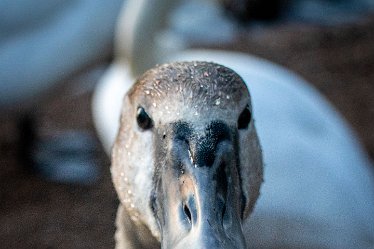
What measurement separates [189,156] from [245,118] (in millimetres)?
263

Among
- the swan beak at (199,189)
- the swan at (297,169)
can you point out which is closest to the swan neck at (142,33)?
the swan at (297,169)

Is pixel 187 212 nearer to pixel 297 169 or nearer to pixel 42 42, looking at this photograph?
pixel 297 169

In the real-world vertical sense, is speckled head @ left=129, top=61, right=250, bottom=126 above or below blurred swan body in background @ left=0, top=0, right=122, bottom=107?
below

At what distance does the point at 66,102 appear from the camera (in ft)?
20.6

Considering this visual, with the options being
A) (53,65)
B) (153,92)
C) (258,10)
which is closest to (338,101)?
(258,10)

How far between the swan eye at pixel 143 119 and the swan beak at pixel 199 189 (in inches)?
4.1

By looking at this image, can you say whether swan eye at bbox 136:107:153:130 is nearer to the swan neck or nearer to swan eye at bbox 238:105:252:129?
swan eye at bbox 238:105:252:129

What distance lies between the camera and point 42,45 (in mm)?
4641

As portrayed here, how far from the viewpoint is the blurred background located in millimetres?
4613

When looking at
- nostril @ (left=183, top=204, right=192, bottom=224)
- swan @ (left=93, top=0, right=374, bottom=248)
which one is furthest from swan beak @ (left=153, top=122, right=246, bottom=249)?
swan @ (left=93, top=0, right=374, bottom=248)

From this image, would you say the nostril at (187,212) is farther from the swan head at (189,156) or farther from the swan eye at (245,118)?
the swan eye at (245,118)

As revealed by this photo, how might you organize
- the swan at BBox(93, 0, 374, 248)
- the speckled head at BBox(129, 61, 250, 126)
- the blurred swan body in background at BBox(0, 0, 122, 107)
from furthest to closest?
the blurred swan body in background at BBox(0, 0, 122, 107) < the swan at BBox(93, 0, 374, 248) < the speckled head at BBox(129, 61, 250, 126)

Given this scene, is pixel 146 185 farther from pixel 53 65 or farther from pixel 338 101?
pixel 338 101

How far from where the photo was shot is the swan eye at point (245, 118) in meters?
2.05
